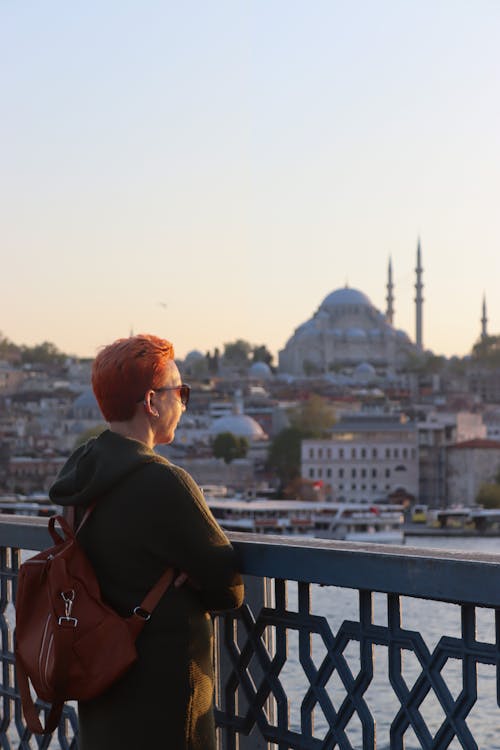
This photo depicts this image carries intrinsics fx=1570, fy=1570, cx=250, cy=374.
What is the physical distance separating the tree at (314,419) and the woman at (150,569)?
126 ft

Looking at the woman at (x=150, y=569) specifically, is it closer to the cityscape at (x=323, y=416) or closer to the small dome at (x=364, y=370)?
the cityscape at (x=323, y=416)

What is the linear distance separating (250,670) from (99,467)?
11.1 inches

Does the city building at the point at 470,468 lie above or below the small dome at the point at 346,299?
below

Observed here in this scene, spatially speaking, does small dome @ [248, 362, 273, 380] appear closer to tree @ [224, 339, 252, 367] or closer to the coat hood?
tree @ [224, 339, 252, 367]

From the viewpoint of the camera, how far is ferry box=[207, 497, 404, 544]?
30.5 metres

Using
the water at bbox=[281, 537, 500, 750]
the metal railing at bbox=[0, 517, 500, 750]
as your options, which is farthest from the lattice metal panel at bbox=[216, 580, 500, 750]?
the water at bbox=[281, 537, 500, 750]

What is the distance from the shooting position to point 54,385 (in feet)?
196

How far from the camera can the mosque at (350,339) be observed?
60.7 m

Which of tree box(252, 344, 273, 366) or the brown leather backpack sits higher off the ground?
tree box(252, 344, 273, 366)

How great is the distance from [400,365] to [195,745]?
59505 millimetres

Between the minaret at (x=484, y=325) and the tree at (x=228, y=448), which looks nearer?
the tree at (x=228, y=448)

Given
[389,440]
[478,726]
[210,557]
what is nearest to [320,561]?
[210,557]

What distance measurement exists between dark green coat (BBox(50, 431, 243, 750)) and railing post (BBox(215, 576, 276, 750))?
0.10 m

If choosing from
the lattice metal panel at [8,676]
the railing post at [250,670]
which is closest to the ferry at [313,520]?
the lattice metal panel at [8,676]
